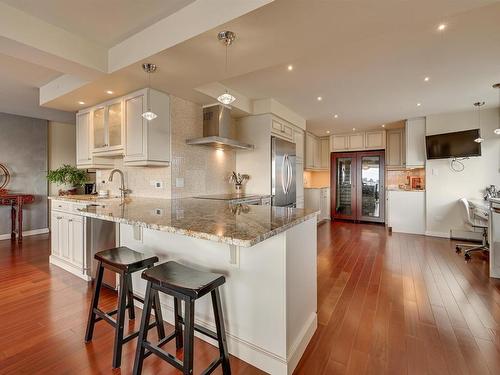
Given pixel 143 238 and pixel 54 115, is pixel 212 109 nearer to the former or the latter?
pixel 143 238

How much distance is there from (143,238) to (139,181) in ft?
5.21

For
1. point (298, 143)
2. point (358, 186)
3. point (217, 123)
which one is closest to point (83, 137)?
point (217, 123)

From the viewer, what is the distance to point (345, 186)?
267 inches

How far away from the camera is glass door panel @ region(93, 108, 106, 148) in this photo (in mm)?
3422

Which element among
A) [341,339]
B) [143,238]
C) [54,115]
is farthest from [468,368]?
[54,115]

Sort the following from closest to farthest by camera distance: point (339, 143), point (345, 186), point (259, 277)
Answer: point (259, 277) < point (339, 143) < point (345, 186)

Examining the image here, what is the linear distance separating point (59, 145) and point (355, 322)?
6.71 m

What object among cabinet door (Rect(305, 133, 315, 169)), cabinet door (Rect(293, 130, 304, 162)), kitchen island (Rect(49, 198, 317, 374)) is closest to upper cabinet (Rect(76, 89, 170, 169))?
kitchen island (Rect(49, 198, 317, 374))

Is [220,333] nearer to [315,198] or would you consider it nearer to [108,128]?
[108,128]

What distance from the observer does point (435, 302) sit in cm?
230

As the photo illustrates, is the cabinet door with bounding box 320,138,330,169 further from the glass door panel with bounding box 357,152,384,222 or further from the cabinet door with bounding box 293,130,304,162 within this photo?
the cabinet door with bounding box 293,130,304,162

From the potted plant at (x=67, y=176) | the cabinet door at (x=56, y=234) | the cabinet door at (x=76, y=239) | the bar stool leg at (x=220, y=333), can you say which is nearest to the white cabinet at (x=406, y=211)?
the bar stool leg at (x=220, y=333)

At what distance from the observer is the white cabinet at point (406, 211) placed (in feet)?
17.0

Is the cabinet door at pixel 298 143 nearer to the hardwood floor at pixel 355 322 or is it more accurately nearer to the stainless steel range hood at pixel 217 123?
the stainless steel range hood at pixel 217 123
